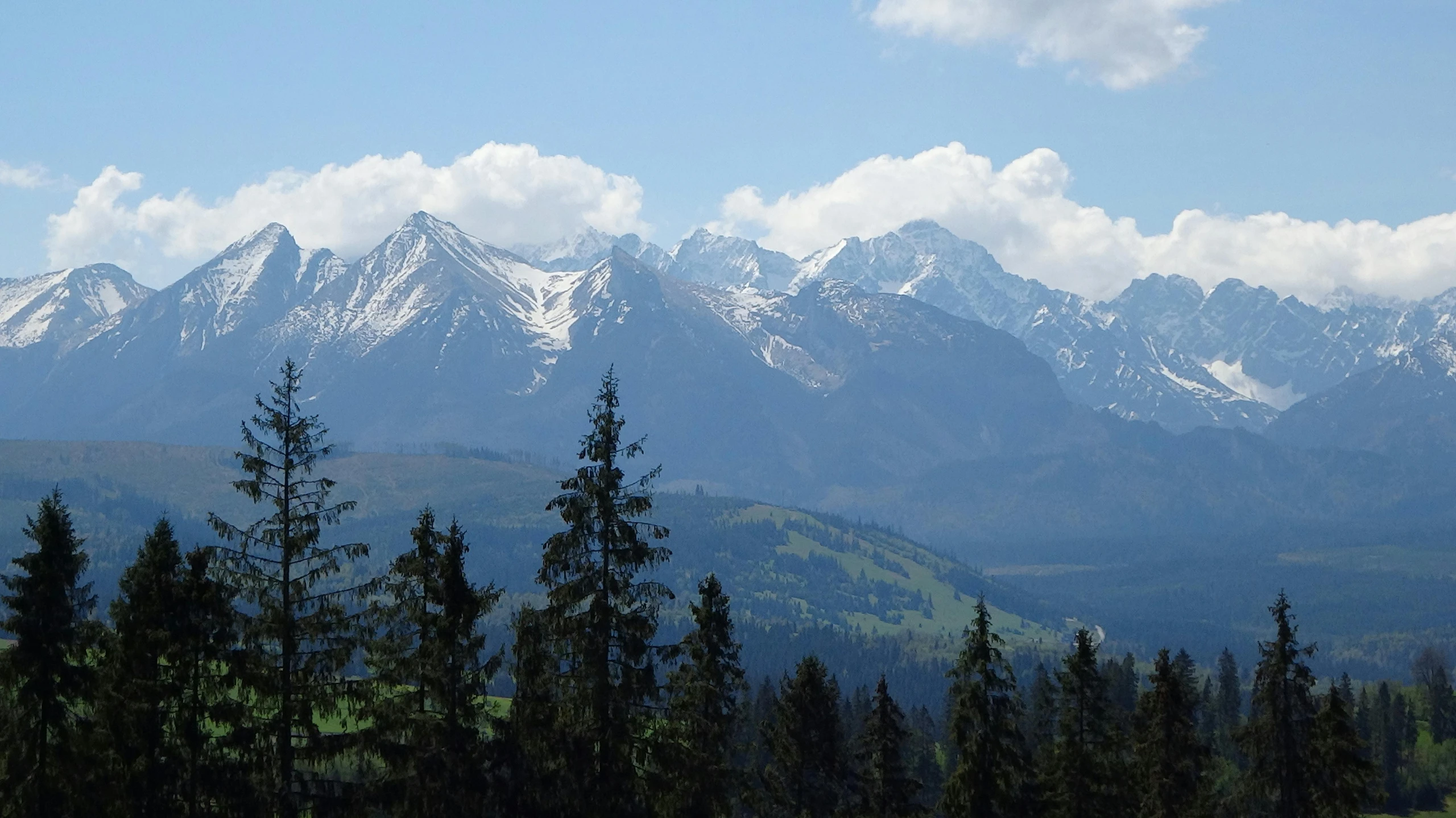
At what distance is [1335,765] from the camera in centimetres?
5588

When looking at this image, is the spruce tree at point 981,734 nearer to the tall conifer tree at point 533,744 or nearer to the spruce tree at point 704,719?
the spruce tree at point 704,719

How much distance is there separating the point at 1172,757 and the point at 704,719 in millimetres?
20272

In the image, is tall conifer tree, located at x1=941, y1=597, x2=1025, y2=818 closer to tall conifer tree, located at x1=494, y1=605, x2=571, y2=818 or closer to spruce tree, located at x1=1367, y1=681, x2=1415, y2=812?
tall conifer tree, located at x1=494, y1=605, x2=571, y2=818

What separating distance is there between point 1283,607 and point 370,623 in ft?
104

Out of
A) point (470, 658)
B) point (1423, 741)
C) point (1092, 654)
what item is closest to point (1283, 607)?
point (1092, 654)

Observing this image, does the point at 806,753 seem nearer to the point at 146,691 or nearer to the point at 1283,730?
the point at 1283,730

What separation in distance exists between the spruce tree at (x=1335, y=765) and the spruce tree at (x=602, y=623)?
26.9m

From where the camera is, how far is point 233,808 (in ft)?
128

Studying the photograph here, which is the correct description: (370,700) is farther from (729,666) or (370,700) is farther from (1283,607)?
(1283,607)

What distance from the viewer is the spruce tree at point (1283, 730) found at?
2114 inches

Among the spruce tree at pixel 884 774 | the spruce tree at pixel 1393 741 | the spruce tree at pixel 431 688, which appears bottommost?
the spruce tree at pixel 1393 741

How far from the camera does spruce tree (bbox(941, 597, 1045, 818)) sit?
50656 mm

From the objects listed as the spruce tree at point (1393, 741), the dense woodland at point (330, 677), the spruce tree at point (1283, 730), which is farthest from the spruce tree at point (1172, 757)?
the spruce tree at point (1393, 741)

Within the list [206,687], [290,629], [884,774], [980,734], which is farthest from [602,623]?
[884,774]
